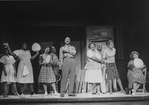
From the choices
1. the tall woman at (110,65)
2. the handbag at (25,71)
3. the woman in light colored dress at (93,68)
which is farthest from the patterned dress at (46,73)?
the tall woman at (110,65)

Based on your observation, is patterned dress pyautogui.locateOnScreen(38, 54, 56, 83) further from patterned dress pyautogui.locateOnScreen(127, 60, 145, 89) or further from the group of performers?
patterned dress pyautogui.locateOnScreen(127, 60, 145, 89)

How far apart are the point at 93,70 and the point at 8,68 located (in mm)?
2136

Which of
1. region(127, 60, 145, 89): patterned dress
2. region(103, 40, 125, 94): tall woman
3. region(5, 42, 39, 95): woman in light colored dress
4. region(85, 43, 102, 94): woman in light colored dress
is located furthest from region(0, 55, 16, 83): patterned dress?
region(127, 60, 145, 89): patterned dress

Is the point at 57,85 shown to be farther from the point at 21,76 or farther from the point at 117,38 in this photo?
the point at 117,38

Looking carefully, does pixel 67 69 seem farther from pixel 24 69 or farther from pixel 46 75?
pixel 24 69

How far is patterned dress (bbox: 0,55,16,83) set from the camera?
5.07 meters

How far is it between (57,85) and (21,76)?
114 centimetres

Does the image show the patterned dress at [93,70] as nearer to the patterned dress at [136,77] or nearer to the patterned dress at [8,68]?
the patterned dress at [136,77]

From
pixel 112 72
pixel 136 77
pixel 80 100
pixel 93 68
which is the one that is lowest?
pixel 80 100

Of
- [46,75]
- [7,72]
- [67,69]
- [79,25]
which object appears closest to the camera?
[67,69]

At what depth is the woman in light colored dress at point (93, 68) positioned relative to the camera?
5162 millimetres

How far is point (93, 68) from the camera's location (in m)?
5.21

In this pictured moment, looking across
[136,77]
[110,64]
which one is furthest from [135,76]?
[110,64]

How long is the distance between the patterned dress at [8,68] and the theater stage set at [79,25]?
878mm
